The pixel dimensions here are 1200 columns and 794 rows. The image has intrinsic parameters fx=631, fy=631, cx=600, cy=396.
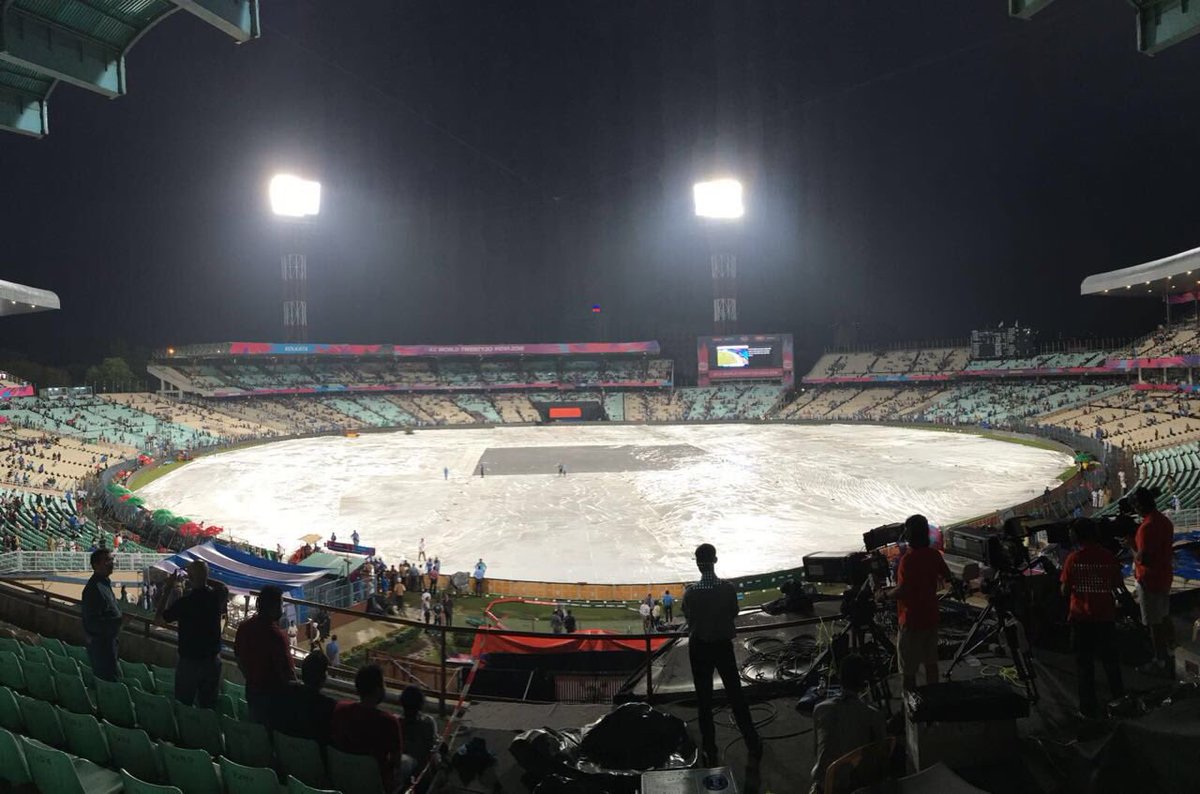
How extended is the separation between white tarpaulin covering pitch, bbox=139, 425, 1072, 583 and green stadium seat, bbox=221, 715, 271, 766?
15512 mm

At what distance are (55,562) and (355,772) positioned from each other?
2012 centimetres

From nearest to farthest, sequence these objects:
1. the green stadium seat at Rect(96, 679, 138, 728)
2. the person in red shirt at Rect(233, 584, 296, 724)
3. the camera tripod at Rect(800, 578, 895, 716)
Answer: the person in red shirt at Rect(233, 584, 296, 724), the green stadium seat at Rect(96, 679, 138, 728), the camera tripod at Rect(800, 578, 895, 716)

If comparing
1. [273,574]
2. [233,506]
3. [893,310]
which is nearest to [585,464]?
[233,506]

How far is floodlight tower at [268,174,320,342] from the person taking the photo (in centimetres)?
7694

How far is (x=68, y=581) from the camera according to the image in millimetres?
15914

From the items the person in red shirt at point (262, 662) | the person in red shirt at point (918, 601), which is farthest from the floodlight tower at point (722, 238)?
the person in red shirt at point (262, 662)

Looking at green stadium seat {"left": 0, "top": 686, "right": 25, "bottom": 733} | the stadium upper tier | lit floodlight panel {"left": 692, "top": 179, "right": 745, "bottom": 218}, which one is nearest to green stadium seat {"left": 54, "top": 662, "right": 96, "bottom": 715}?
green stadium seat {"left": 0, "top": 686, "right": 25, "bottom": 733}

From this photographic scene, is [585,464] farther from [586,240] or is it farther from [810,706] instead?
[586,240]

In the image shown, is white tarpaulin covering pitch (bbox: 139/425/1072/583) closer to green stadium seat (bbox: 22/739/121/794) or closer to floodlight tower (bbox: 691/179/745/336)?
green stadium seat (bbox: 22/739/121/794)

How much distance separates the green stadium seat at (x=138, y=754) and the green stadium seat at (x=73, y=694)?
4.51 ft

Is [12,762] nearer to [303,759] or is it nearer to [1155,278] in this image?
[303,759]

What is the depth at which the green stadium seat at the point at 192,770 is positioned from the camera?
12.5 ft

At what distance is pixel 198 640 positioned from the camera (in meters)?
5.29

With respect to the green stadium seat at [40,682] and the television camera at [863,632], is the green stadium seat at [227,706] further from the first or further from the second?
the television camera at [863,632]
